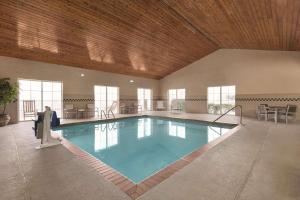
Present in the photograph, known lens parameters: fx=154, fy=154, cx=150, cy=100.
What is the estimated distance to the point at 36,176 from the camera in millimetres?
A: 1930

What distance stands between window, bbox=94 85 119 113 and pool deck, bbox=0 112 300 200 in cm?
595

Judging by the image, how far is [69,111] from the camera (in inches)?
294

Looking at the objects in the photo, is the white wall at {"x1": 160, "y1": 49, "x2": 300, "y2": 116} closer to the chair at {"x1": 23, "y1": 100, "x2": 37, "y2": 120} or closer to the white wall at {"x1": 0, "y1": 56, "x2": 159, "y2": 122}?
the white wall at {"x1": 0, "y1": 56, "x2": 159, "y2": 122}

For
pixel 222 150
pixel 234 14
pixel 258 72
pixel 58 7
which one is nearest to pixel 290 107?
pixel 258 72

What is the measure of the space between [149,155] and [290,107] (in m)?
6.28

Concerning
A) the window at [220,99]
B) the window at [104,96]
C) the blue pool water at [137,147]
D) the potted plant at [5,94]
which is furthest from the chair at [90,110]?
the window at [220,99]

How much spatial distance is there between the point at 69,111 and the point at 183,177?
705 cm

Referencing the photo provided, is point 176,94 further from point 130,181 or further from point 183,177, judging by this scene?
point 130,181

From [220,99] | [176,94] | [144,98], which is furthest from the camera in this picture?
[144,98]

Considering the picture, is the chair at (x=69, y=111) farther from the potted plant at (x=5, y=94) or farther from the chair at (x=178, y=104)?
the chair at (x=178, y=104)

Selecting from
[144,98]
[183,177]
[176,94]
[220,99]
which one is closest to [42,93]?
[144,98]

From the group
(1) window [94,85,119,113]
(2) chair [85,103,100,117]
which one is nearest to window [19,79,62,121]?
(2) chair [85,103,100,117]

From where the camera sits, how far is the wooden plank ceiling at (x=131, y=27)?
3813 millimetres

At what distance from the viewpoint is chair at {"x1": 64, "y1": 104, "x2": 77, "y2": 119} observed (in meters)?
7.30
